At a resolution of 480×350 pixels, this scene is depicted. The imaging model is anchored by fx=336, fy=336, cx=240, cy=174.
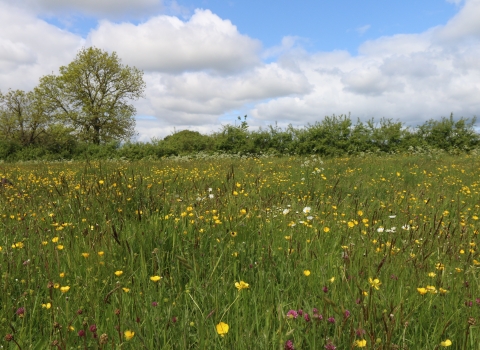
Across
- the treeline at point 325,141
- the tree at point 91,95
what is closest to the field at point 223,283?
the treeline at point 325,141

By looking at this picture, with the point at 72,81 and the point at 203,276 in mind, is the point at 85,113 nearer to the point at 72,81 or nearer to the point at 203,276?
the point at 72,81

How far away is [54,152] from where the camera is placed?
3067 cm

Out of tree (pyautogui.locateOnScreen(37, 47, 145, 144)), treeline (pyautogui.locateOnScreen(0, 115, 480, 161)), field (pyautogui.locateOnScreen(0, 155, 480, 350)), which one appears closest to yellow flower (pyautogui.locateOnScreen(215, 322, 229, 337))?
field (pyautogui.locateOnScreen(0, 155, 480, 350))

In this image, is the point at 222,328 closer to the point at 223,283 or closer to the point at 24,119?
the point at 223,283

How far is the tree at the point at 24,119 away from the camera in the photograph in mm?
36375

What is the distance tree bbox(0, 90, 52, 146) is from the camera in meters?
36.4

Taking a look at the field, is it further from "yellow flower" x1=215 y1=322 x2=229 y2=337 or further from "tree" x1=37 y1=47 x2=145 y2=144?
"tree" x1=37 y1=47 x2=145 y2=144

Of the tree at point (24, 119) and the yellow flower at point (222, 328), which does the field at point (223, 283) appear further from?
the tree at point (24, 119)

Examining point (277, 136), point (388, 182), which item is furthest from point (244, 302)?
point (277, 136)

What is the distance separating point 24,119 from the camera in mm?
37562

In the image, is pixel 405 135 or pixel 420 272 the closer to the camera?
pixel 420 272

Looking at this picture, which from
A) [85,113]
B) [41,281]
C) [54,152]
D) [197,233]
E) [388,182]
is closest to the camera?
[41,281]

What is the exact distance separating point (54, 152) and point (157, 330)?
33.4 m

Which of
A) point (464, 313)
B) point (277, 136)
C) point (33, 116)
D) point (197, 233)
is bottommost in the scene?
point (464, 313)
